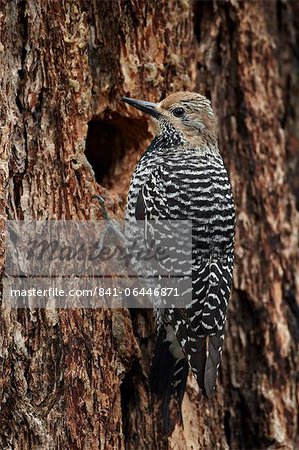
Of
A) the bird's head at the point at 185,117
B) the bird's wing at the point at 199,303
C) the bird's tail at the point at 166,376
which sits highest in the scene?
the bird's head at the point at 185,117

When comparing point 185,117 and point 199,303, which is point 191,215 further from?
point 185,117

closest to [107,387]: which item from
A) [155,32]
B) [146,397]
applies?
[146,397]

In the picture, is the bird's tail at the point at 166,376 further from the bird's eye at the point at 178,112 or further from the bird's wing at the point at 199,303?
the bird's eye at the point at 178,112

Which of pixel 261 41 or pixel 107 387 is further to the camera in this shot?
pixel 261 41

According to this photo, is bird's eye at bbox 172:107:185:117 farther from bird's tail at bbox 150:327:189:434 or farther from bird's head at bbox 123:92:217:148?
bird's tail at bbox 150:327:189:434

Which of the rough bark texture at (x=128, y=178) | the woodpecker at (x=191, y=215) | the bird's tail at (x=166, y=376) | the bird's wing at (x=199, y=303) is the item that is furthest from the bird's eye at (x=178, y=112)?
the bird's tail at (x=166, y=376)

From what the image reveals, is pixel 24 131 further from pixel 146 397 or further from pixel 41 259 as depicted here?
pixel 146 397

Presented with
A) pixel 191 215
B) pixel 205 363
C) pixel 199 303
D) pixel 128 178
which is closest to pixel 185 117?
pixel 128 178
